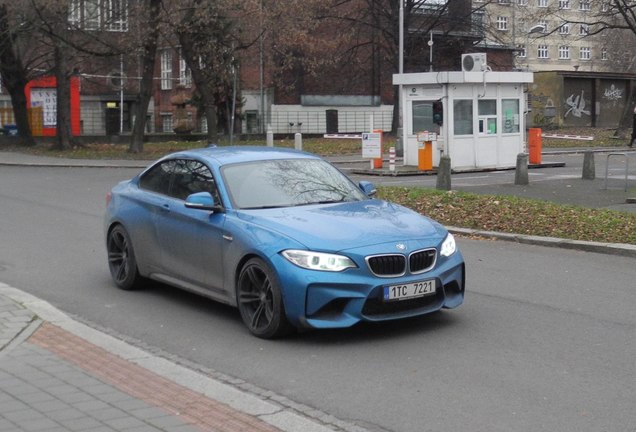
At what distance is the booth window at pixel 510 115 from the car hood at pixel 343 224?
2103 cm

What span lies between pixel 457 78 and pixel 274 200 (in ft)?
62.8

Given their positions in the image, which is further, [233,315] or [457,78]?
[457,78]

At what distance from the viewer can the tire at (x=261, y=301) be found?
278 inches

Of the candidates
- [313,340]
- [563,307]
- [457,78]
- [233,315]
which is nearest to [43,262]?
[233,315]

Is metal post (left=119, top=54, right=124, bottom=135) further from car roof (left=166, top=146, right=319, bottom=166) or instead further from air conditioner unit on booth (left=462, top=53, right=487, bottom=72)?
car roof (left=166, top=146, right=319, bottom=166)

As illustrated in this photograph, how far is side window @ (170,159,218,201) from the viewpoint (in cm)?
833

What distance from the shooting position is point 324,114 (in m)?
56.0

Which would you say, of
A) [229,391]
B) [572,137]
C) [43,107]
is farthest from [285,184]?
[43,107]

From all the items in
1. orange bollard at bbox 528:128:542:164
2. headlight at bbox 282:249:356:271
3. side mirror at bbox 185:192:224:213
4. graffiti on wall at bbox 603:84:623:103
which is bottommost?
headlight at bbox 282:249:356:271

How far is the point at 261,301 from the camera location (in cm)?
726

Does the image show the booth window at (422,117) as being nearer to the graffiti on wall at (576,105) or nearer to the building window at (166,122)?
the graffiti on wall at (576,105)

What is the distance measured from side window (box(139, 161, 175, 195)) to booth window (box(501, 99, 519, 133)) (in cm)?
2031

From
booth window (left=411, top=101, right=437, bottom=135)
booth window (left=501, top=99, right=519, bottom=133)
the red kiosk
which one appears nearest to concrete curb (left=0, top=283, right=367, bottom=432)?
booth window (left=411, top=101, right=437, bottom=135)

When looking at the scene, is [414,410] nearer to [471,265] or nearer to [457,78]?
[471,265]
